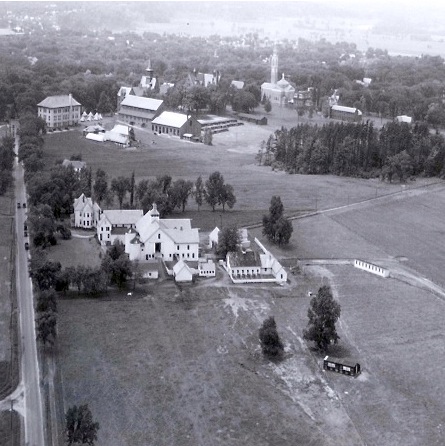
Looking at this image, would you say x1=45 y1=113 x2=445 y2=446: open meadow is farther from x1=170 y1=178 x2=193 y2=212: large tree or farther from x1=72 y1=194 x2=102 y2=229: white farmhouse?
x1=72 y1=194 x2=102 y2=229: white farmhouse

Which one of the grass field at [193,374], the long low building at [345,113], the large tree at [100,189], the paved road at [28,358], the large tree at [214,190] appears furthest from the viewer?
the long low building at [345,113]

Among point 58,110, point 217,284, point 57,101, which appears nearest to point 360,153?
point 217,284

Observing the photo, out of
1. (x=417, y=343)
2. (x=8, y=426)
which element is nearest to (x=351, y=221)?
(x=417, y=343)

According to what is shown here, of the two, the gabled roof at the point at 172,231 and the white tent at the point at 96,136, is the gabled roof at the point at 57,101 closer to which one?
the white tent at the point at 96,136

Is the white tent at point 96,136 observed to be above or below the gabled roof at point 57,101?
below

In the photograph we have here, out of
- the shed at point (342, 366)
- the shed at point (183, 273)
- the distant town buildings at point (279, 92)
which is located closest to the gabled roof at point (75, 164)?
the shed at point (183, 273)

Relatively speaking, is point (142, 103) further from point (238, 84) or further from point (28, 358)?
point (28, 358)

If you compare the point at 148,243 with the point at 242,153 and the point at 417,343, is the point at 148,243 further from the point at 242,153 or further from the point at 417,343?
the point at 242,153
